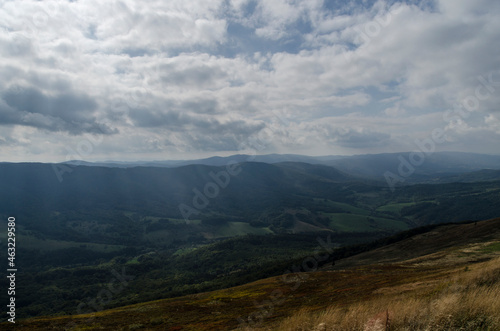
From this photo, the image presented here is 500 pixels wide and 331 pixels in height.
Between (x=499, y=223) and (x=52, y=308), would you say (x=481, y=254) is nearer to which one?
(x=499, y=223)

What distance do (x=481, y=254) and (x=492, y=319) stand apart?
53159 millimetres

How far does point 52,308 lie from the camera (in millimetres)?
141500

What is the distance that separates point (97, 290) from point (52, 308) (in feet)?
103

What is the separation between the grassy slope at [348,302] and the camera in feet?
35.8

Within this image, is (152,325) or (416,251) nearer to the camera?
(152,325)

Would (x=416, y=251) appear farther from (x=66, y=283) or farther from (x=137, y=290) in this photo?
(x=66, y=283)

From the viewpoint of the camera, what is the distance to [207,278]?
6526 inches

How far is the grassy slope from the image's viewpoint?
10.9 m

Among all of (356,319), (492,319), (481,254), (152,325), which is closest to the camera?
(492,319)

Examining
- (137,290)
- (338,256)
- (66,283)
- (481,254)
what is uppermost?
(481,254)

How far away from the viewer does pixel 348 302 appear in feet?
87.6

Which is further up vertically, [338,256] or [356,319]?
[356,319]

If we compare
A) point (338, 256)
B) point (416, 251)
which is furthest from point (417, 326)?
point (338, 256)

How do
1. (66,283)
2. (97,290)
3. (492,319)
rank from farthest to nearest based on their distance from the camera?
(66,283) < (97,290) < (492,319)
